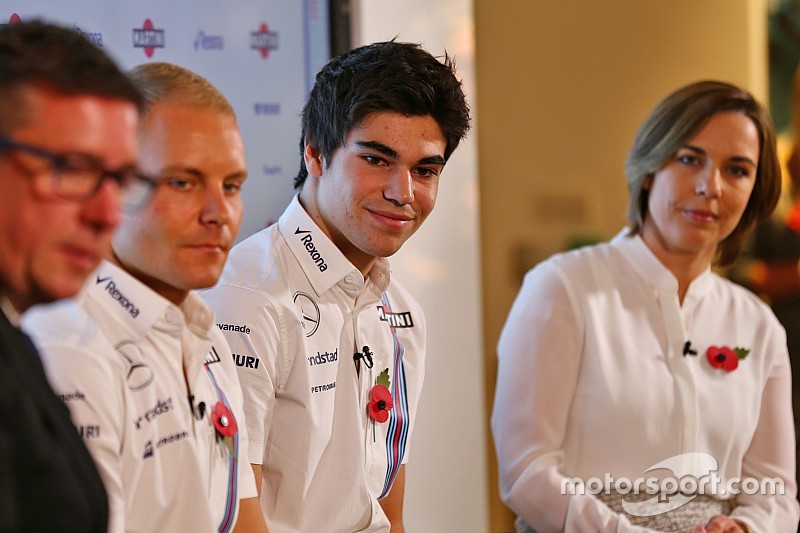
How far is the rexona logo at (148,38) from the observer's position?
8.21 ft

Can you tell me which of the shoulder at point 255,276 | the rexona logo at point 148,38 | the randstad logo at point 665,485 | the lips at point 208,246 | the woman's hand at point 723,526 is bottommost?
the woman's hand at point 723,526

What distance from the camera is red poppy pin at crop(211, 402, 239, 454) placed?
151 centimetres

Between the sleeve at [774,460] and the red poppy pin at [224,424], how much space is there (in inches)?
62.5

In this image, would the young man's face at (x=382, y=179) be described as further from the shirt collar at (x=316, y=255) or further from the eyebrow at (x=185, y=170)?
the eyebrow at (x=185, y=170)

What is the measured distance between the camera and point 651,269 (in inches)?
104

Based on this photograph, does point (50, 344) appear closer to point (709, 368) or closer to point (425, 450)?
point (709, 368)

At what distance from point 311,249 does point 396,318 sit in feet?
1.04

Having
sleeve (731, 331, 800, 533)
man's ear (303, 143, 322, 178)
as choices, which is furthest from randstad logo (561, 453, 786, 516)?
man's ear (303, 143, 322, 178)

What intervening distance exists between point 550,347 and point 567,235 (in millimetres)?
1482

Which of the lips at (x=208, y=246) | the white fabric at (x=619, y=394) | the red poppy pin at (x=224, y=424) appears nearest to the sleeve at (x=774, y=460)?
the white fabric at (x=619, y=394)

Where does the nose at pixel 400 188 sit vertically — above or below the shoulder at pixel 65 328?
above

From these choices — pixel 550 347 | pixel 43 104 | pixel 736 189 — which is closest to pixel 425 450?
pixel 550 347

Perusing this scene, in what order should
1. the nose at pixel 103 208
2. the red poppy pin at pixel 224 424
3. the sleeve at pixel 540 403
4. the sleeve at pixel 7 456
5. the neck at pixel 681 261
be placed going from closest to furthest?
1. the sleeve at pixel 7 456
2. the nose at pixel 103 208
3. the red poppy pin at pixel 224 424
4. the sleeve at pixel 540 403
5. the neck at pixel 681 261

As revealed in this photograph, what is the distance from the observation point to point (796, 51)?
409 centimetres
